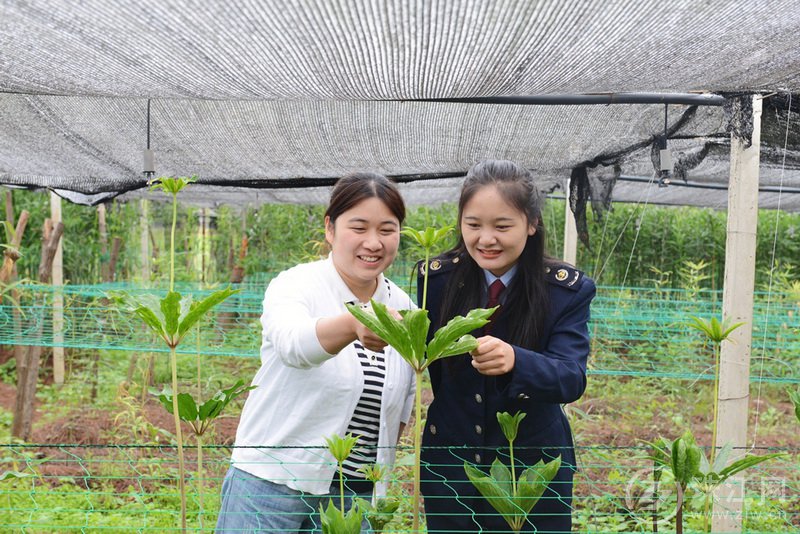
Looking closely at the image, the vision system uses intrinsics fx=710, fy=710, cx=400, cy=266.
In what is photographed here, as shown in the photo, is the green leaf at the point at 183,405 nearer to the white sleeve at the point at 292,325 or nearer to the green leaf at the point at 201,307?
the green leaf at the point at 201,307

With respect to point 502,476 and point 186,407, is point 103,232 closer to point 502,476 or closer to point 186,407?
point 186,407

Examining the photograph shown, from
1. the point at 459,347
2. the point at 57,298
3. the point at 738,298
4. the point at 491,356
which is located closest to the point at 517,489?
the point at 491,356

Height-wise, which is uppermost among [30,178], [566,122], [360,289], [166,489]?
[566,122]

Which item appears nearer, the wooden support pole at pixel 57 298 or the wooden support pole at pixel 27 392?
the wooden support pole at pixel 27 392

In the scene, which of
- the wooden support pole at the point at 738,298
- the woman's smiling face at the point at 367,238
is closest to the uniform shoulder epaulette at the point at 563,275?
the woman's smiling face at the point at 367,238

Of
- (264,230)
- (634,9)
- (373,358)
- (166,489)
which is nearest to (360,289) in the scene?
(373,358)

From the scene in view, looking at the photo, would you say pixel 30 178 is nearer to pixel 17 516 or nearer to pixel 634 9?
pixel 17 516

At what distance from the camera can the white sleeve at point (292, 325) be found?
4.50 ft

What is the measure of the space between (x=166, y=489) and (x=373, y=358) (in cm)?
262

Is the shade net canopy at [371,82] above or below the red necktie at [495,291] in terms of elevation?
above

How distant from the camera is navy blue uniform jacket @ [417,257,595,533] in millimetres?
1591

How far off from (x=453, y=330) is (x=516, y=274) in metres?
0.69

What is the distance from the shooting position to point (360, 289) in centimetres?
178

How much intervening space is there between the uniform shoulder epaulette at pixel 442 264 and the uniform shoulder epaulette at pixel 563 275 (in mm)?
212
